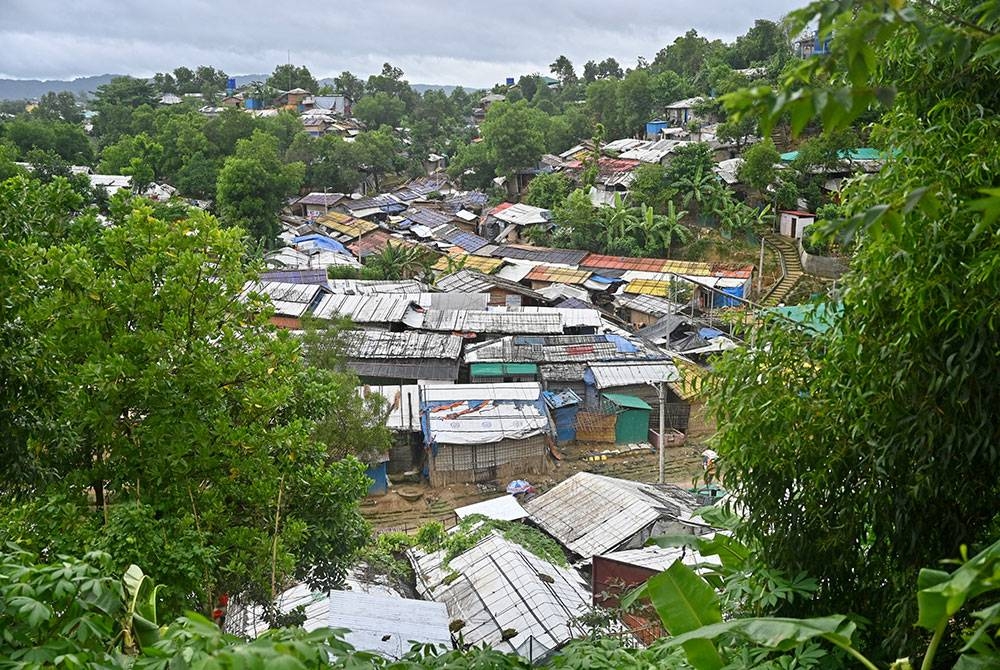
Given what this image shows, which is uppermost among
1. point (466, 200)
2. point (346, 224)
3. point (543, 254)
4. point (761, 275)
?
point (466, 200)

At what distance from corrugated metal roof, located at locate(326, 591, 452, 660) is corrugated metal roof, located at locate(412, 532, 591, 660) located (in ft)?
1.50

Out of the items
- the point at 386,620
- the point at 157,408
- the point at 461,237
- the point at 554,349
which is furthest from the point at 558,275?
the point at 157,408

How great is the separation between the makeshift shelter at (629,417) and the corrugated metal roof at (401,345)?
3744 mm

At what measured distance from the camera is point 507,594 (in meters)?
9.45

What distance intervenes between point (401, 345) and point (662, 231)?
35.4ft

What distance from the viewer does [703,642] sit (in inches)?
114

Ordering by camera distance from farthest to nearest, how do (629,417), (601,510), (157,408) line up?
(629,417) → (601,510) → (157,408)

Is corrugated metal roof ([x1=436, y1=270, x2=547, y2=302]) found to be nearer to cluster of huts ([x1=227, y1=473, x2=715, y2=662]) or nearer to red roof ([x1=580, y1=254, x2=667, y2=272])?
red roof ([x1=580, y1=254, x2=667, y2=272])

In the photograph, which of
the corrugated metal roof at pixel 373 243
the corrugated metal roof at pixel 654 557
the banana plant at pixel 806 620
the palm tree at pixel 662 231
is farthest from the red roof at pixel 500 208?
the banana plant at pixel 806 620

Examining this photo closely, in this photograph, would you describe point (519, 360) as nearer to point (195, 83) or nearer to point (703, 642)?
point (703, 642)

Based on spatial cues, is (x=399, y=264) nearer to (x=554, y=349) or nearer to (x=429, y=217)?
(x=554, y=349)

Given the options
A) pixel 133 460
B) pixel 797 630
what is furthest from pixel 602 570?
pixel 797 630

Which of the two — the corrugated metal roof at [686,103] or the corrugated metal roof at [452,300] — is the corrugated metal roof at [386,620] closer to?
the corrugated metal roof at [452,300]

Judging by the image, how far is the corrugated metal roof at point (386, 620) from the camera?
7191mm
